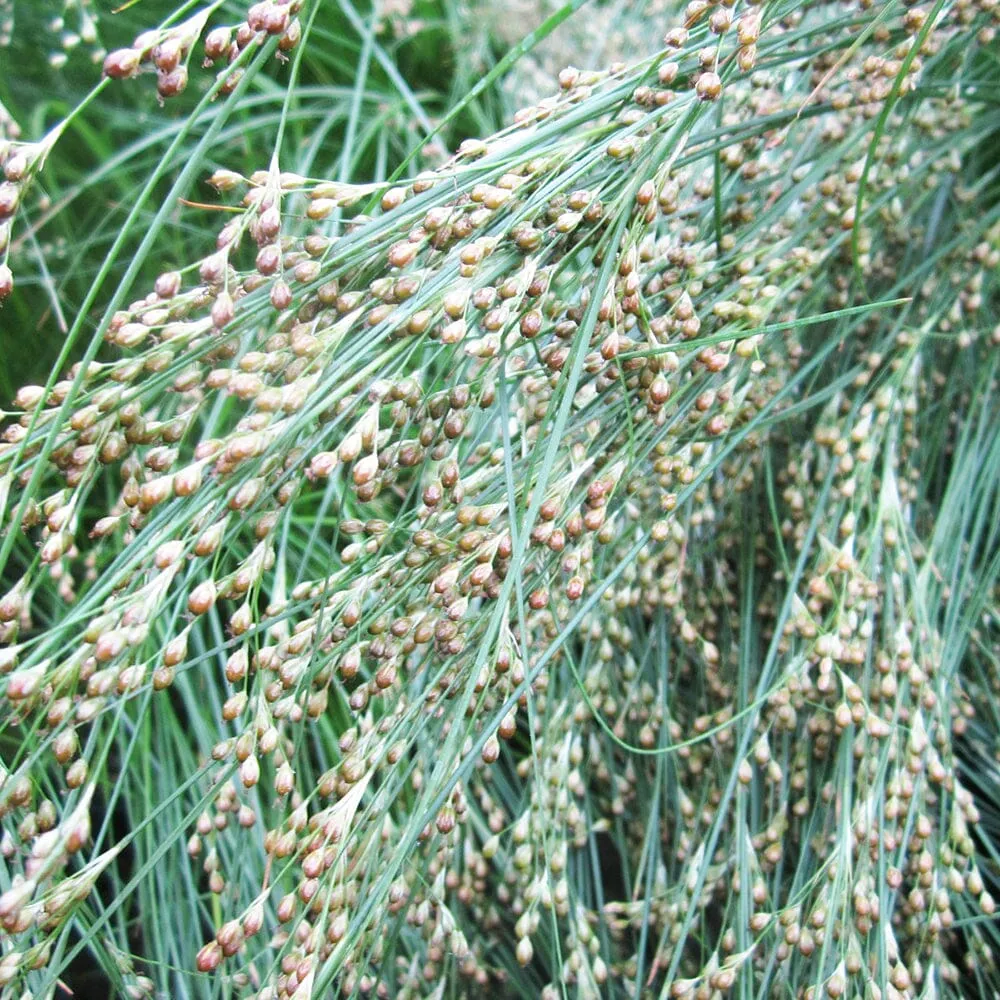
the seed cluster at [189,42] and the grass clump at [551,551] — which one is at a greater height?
the seed cluster at [189,42]

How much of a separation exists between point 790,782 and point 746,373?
0.34 meters

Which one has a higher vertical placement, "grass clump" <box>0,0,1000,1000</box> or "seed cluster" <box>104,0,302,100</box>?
"seed cluster" <box>104,0,302,100</box>

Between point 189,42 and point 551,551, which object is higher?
point 189,42

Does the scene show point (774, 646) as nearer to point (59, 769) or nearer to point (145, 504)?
point (145, 504)

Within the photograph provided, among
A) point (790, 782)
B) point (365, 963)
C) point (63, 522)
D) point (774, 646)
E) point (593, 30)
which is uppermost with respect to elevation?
point (63, 522)

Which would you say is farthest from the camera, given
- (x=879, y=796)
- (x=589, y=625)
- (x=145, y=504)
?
(x=589, y=625)

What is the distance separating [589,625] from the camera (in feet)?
2.78

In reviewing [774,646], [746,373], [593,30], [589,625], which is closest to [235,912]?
[589,625]

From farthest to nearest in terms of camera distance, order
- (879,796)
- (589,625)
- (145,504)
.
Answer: (589,625), (879,796), (145,504)

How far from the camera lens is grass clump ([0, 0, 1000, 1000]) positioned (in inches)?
21.5

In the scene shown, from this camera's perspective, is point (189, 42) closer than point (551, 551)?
Yes

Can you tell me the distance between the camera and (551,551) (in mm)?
661

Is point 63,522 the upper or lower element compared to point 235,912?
upper

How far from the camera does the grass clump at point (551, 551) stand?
54 centimetres
